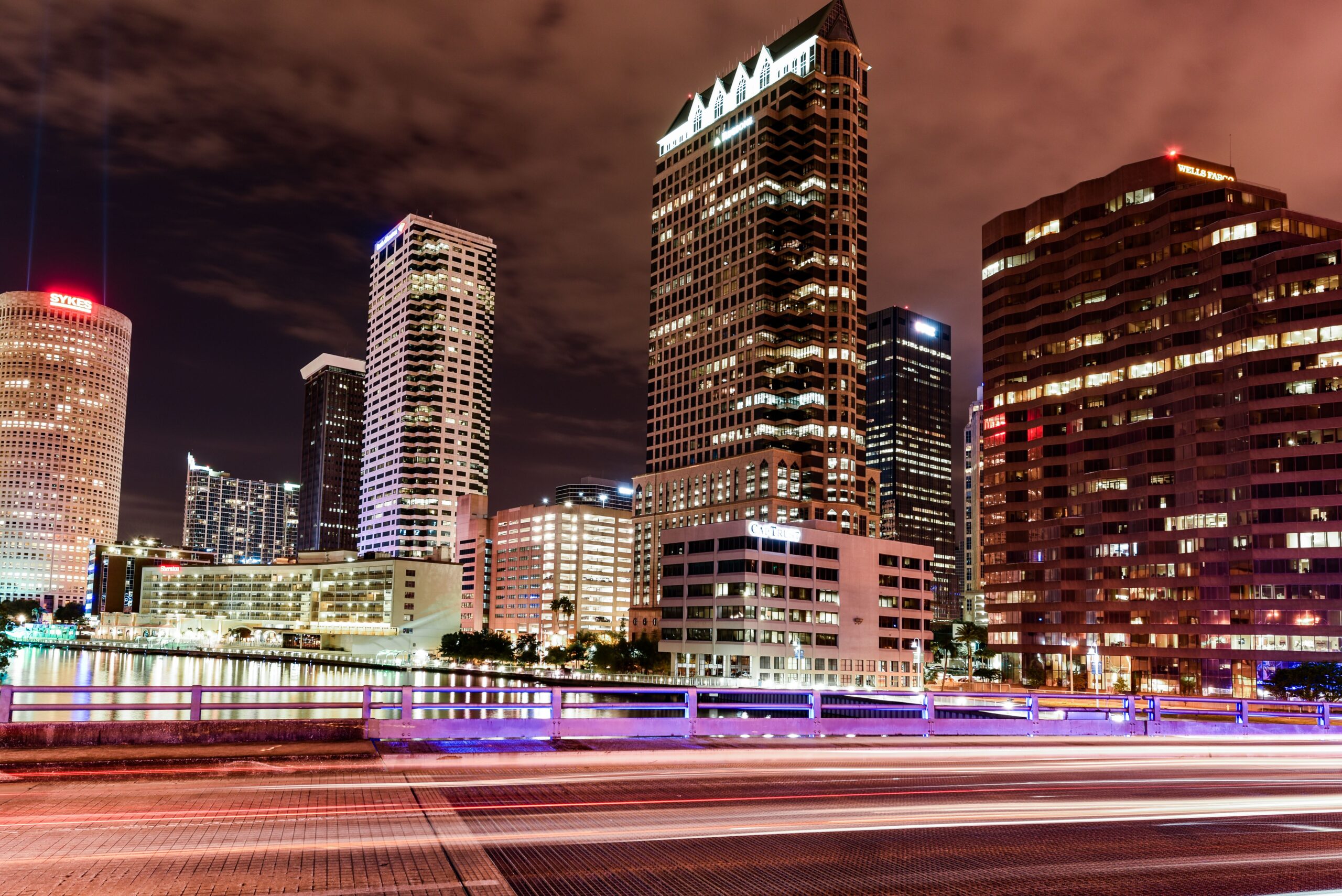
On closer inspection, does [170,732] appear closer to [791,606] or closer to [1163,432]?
[791,606]

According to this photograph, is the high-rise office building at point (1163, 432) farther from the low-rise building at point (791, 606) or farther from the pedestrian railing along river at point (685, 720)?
the pedestrian railing along river at point (685, 720)

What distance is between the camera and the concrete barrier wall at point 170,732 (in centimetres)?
2302

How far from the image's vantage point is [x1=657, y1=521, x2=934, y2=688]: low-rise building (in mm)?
150375

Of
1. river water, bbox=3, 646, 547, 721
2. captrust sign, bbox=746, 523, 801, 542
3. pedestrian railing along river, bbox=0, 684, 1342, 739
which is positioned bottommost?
river water, bbox=3, 646, 547, 721

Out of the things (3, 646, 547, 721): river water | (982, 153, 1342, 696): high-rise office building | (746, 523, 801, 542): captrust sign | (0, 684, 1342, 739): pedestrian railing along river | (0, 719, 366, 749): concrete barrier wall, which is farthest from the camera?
(746, 523, 801, 542): captrust sign

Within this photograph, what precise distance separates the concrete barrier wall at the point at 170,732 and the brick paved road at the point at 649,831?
3.78m

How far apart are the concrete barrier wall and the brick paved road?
3777 millimetres

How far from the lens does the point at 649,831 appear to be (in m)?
15.9

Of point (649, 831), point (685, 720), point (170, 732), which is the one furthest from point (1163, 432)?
point (649, 831)

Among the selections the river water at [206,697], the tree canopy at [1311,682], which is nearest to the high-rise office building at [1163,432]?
the tree canopy at [1311,682]

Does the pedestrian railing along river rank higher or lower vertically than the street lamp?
higher

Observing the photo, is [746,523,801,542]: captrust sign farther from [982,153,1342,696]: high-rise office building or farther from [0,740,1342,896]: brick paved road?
[0,740,1342,896]: brick paved road

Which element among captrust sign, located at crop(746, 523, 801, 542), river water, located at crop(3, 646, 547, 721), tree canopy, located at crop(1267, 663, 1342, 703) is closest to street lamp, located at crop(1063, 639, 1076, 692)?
tree canopy, located at crop(1267, 663, 1342, 703)

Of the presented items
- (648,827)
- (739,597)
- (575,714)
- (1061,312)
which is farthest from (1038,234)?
(648,827)
